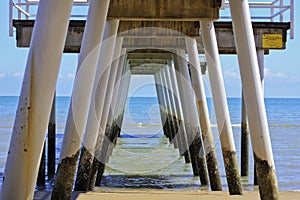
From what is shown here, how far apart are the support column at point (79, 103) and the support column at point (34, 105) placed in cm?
220

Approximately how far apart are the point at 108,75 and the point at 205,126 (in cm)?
247

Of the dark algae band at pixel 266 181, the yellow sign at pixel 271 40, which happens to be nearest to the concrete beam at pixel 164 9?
the yellow sign at pixel 271 40

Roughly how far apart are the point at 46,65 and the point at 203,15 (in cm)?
462

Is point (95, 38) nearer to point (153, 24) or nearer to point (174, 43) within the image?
point (153, 24)

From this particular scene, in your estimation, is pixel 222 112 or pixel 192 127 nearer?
pixel 222 112

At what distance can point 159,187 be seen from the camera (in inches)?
414

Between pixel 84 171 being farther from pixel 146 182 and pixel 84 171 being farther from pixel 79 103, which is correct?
pixel 146 182

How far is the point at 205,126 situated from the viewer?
1025cm

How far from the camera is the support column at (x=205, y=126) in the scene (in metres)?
9.59

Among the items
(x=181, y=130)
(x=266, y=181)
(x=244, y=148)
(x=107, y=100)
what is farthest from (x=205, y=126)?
(x=181, y=130)

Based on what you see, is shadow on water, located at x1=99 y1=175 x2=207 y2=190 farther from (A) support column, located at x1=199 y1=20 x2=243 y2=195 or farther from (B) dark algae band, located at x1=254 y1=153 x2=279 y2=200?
(B) dark algae band, located at x1=254 y1=153 x2=279 y2=200

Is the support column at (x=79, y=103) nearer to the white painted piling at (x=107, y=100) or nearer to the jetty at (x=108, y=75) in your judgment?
the jetty at (x=108, y=75)

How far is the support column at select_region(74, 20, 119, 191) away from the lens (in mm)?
7996

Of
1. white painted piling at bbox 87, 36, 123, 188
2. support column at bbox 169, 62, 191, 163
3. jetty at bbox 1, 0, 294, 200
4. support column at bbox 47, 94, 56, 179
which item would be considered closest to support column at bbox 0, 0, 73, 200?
jetty at bbox 1, 0, 294, 200
